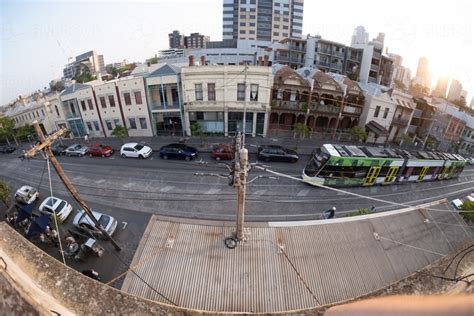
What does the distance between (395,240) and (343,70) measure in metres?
49.7

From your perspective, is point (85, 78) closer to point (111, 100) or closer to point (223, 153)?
point (111, 100)

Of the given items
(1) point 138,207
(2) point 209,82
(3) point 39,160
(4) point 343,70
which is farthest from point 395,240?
(4) point 343,70

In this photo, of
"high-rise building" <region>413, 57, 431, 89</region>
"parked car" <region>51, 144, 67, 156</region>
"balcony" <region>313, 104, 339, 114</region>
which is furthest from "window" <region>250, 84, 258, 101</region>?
"high-rise building" <region>413, 57, 431, 89</region>

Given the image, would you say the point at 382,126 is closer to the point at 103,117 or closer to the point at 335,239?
the point at 335,239

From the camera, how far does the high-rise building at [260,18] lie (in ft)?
228

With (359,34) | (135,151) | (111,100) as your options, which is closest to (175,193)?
(135,151)

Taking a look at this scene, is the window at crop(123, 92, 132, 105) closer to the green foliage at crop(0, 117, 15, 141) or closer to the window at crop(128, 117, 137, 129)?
the window at crop(128, 117, 137, 129)

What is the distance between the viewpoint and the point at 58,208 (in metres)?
17.7

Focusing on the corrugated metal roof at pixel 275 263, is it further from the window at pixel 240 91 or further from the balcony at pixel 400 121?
the balcony at pixel 400 121

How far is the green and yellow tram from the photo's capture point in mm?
19484

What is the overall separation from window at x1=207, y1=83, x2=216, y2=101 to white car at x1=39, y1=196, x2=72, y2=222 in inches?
761

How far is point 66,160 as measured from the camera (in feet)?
89.6

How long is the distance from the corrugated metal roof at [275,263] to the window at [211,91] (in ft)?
69.3

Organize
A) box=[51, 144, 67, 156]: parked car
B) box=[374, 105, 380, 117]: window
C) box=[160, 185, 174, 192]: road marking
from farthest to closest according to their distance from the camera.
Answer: box=[374, 105, 380, 117]: window, box=[51, 144, 67, 156]: parked car, box=[160, 185, 174, 192]: road marking
